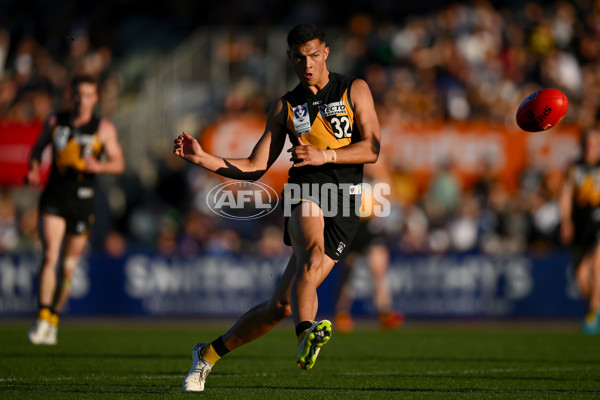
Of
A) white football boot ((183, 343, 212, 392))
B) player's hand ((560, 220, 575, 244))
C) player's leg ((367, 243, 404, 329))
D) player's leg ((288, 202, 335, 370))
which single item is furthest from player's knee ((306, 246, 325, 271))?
player's leg ((367, 243, 404, 329))

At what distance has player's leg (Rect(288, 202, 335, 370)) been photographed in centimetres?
665

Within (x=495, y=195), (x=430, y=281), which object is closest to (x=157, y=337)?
(x=430, y=281)

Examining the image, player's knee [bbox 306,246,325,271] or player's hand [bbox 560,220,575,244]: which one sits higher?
player's knee [bbox 306,246,325,271]

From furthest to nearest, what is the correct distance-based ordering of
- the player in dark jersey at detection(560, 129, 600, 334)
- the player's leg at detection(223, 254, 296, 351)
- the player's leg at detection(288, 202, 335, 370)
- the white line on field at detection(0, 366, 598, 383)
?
the player in dark jersey at detection(560, 129, 600, 334) → the white line on field at detection(0, 366, 598, 383) → the player's leg at detection(223, 254, 296, 351) → the player's leg at detection(288, 202, 335, 370)

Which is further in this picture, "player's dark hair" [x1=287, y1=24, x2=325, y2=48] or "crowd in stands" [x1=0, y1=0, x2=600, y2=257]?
"crowd in stands" [x1=0, y1=0, x2=600, y2=257]

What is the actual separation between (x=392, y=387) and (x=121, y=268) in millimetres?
10571

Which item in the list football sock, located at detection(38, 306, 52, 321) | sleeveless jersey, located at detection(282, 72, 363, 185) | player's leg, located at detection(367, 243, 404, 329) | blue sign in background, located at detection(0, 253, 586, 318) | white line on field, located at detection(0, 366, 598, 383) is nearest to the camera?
→ sleeveless jersey, located at detection(282, 72, 363, 185)

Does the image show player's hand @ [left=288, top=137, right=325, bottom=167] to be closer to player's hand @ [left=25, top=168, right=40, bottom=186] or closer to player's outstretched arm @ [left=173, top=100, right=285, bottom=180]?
player's outstretched arm @ [left=173, top=100, right=285, bottom=180]

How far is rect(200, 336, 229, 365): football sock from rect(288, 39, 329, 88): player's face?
1.98 meters

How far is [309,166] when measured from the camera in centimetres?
700

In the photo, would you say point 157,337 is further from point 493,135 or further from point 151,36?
point 151,36

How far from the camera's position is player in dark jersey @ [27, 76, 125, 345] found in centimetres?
1092

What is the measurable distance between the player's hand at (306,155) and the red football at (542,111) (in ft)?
8.72

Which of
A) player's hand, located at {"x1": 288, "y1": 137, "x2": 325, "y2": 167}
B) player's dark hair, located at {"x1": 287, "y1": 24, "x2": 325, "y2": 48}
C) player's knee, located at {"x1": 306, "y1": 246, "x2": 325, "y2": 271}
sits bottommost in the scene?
player's knee, located at {"x1": 306, "y1": 246, "x2": 325, "y2": 271}
